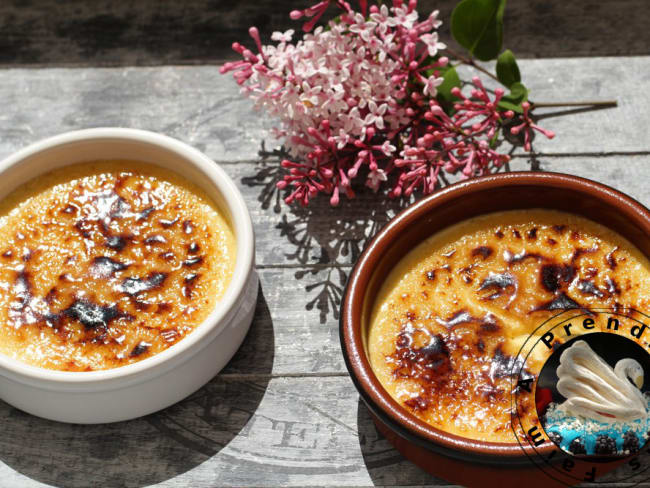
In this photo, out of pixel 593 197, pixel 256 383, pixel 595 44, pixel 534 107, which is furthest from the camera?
pixel 595 44

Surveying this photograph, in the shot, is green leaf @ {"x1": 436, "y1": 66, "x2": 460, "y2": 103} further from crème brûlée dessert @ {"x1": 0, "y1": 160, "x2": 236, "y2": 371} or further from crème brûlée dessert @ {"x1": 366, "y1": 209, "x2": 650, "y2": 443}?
crème brûlée dessert @ {"x1": 0, "y1": 160, "x2": 236, "y2": 371}

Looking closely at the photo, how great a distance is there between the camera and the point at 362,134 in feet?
5.20

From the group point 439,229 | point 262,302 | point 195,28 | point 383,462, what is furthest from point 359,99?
point 383,462

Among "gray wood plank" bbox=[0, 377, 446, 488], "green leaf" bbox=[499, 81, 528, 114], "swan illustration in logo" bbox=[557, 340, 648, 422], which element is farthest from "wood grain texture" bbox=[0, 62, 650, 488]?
"swan illustration in logo" bbox=[557, 340, 648, 422]

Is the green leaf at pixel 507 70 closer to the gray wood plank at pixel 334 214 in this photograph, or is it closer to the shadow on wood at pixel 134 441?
the gray wood plank at pixel 334 214

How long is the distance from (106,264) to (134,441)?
0.31 metres

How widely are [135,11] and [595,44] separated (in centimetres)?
108

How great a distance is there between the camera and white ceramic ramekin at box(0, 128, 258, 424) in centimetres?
131

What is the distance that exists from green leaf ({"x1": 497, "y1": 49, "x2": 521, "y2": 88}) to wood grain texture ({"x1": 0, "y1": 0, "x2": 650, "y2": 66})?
19 centimetres

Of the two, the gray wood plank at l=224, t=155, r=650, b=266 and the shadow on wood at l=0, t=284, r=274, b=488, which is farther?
the gray wood plank at l=224, t=155, r=650, b=266

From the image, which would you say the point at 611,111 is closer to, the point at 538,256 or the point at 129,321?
the point at 538,256

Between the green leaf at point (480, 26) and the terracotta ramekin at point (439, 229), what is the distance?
395 millimetres

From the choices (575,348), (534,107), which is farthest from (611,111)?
(575,348)

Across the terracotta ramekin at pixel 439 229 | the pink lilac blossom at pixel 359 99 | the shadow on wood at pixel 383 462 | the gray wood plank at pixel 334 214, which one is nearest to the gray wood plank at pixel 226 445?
the shadow on wood at pixel 383 462
